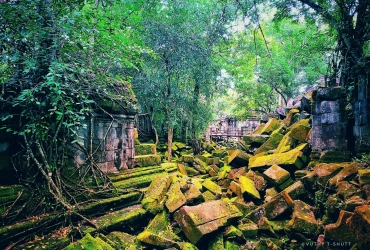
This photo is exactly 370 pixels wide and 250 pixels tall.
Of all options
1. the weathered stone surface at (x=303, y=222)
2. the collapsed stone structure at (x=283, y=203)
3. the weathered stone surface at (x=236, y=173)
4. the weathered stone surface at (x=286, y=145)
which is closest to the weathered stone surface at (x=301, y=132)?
the collapsed stone structure at (x=283, y=203)

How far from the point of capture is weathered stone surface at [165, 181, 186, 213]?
4.06 metres

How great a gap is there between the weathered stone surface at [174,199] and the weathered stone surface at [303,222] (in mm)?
2115

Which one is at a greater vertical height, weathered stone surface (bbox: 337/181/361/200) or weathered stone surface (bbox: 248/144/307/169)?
weathered stone surface (bbox: 248/144/307/169)

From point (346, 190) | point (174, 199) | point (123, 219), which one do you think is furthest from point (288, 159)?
point (123, 219)

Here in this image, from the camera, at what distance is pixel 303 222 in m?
4.10

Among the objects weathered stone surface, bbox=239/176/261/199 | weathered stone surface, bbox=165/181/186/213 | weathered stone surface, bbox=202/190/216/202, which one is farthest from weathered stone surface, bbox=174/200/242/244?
weathered stone surface, bbox=239/176/261/199

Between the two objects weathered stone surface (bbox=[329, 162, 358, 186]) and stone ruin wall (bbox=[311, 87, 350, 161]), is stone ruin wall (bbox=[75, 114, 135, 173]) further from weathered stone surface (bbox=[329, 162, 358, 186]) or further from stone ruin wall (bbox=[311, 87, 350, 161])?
stone ruin wall (bbox=[311, 87, 350, 161])

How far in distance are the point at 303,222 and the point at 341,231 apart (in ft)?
2.07

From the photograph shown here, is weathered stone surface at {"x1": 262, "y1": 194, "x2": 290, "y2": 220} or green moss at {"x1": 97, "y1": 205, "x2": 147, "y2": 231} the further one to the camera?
weathered stone surface at {"x1": 262, "y1": 194, "x2": 290, "y2": 220}

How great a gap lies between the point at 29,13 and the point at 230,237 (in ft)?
15.0

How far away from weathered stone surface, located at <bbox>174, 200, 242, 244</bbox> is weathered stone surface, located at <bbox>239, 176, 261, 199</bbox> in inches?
58.7

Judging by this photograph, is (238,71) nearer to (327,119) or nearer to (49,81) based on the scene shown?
(327,119)

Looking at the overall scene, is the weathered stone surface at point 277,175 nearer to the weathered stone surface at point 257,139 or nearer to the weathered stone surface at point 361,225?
the weathered stone surface at point 361,225

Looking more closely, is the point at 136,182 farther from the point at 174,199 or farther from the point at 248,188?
the point at 248,188
